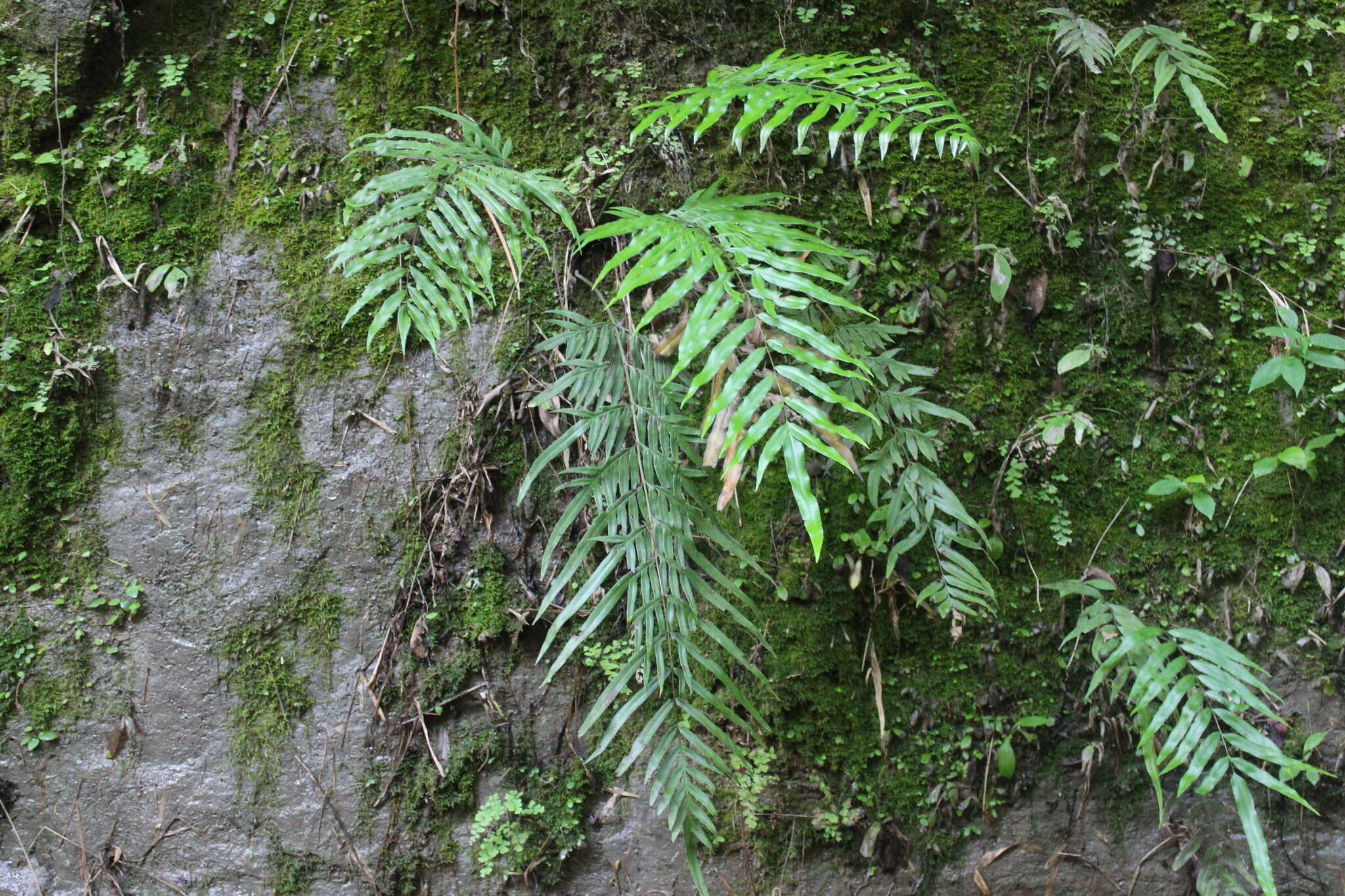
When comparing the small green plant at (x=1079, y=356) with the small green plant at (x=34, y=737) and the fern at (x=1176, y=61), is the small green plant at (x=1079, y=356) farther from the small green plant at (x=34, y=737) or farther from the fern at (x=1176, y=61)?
the small green plant at (x=34, y=737)

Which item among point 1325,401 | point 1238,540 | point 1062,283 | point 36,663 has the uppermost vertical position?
point 1062,283

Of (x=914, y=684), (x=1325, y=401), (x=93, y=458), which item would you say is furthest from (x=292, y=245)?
(x=1325, y=401)

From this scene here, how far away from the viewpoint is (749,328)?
161cm

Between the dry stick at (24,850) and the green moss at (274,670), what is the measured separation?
0.66m

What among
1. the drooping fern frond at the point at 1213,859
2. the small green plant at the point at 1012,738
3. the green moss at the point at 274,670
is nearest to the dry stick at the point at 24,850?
the green moss at the point at 274,670

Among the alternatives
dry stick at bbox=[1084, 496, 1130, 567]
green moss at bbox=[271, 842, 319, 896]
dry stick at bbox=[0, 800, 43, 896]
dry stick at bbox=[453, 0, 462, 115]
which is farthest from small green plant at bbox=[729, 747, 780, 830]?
dry stick at bbox=[453, 0, 462, 115]

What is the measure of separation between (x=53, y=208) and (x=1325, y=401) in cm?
416

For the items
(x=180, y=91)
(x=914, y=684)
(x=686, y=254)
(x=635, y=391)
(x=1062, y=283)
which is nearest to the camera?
(x=686, y=254)

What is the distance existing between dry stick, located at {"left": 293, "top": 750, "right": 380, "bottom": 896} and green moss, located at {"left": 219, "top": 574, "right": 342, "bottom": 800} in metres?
0.07

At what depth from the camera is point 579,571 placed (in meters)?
2.68

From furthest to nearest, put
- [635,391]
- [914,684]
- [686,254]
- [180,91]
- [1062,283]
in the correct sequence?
[180,91] → [1062,283] → [914,684] → [635,391] → [686,254]

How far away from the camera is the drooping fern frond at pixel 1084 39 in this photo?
106 inches

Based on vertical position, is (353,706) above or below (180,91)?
below

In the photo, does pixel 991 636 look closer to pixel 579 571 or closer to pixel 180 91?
pixel 579 571
